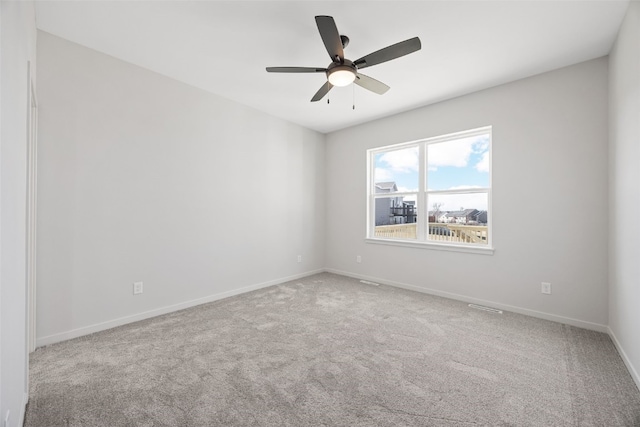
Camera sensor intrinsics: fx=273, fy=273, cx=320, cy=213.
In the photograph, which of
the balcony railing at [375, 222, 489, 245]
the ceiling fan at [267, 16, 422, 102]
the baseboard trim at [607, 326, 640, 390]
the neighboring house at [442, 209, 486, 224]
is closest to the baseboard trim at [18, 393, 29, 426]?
the ceiling fan at [267, 16, 422, 102]

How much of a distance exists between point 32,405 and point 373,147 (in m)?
4.53

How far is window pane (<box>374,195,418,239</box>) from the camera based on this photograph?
424cm

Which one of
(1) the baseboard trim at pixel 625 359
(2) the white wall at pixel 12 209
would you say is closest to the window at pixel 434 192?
(1) the baseboard trim at pixel 625 359

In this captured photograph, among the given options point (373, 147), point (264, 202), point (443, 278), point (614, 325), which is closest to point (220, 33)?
point (264, 202)

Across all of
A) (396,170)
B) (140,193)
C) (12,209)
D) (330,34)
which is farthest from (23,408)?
(396,170)

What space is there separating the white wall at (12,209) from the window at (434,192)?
400 centimetres

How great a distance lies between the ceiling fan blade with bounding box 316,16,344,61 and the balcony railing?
273cm

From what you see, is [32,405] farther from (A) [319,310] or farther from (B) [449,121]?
(B) [449,121]

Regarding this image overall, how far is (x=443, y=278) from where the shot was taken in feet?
12.4

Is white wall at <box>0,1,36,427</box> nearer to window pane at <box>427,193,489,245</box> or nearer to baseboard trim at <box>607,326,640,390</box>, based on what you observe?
baseboard trim at <box>607,326,640,390</box>

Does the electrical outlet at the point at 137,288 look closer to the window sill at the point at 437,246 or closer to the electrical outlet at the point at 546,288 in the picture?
the window sill at the point at 437,246

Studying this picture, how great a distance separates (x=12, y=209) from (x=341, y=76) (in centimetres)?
222

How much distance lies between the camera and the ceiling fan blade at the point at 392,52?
1956 millimetres

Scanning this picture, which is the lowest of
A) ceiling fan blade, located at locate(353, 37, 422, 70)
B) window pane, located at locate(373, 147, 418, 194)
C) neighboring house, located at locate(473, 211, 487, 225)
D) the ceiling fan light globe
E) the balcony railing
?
the balcony railing
